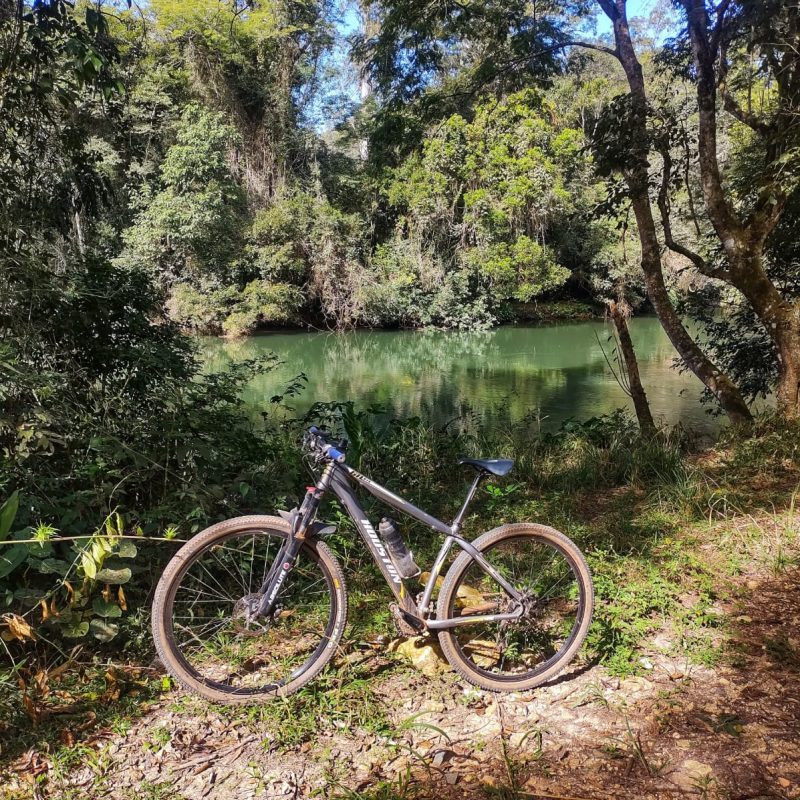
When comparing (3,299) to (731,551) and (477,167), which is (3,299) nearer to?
(731,551)

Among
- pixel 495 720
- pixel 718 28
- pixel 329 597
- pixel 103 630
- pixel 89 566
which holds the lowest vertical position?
pixel 495 720

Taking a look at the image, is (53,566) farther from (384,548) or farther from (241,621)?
(384,548)

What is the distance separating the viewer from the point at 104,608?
2.14 meters

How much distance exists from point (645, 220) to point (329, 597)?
15.0 feet

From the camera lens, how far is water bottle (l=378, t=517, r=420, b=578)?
208 cm

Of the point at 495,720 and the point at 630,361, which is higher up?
the point at 630,361

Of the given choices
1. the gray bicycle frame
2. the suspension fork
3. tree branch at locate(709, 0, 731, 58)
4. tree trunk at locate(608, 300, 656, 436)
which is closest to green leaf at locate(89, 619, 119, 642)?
the suspension fork

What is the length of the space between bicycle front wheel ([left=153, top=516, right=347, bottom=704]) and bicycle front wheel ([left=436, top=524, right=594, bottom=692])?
1.45 ft

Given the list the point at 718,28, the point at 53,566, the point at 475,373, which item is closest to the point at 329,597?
the point at 53,566

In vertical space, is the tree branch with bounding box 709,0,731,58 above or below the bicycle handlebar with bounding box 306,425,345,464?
above

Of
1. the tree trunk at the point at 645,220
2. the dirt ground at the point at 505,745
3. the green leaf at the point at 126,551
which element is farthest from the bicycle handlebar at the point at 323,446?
the tree trunk at the point at 645,220

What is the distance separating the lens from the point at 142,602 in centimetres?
256

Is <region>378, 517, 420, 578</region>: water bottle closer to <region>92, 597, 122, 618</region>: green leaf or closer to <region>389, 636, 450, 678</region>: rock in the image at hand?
<region>389, 636, 450, 678</region>: rock

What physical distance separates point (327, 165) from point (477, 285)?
22.7ft
